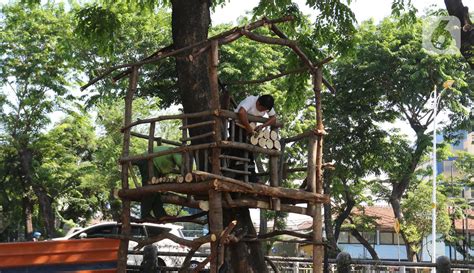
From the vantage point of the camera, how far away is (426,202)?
30.8 m

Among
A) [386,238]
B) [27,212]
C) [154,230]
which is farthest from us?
[386,238]

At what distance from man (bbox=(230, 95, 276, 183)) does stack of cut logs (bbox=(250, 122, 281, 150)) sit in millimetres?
63

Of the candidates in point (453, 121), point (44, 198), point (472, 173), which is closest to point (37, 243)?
point (44, 198)

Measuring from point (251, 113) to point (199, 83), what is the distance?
187cm

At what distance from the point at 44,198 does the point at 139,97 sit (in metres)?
6.10

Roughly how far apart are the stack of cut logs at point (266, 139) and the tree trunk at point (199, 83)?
6.19 feet

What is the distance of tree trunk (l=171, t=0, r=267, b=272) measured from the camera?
370 inches

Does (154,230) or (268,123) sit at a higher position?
(268,123)

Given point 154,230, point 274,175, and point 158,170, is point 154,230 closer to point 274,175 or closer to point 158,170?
point 158,170

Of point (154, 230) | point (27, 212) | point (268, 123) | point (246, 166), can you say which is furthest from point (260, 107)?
point (27, 212)

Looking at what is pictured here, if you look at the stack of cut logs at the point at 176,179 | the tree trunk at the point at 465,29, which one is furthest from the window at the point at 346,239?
the stack of cut logs at the point at 176,179

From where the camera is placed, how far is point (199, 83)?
31.8ft

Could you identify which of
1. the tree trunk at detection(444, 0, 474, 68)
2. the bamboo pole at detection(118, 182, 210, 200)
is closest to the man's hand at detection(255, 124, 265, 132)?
the bamboo pole at detection(118, 182, 210, 200)

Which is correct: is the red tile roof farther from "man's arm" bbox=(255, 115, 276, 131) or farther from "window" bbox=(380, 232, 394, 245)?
"man's arm" bbox=(255, 115, 276, 131)
